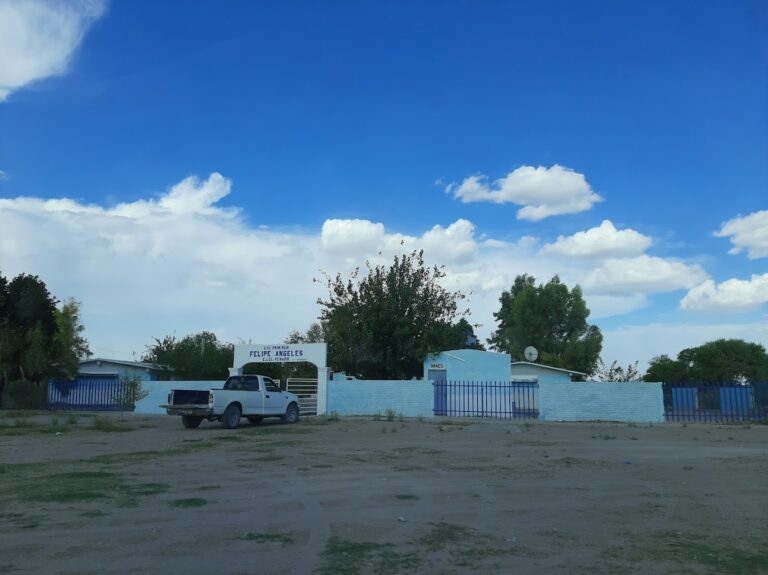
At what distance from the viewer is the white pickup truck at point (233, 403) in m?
24.8

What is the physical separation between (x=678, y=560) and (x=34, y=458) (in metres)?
14.1

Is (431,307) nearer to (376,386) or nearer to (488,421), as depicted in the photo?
(376,386)

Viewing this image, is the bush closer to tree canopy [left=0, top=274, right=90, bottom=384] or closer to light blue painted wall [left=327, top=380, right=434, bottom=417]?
tree canopy [left=0, top=274, right=90, bottom=384]

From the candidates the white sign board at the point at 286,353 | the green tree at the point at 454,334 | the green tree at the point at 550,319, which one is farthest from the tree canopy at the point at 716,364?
the white sign board at the point at 286,353

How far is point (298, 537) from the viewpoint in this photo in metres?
7.73

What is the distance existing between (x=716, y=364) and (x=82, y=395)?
2247 inches

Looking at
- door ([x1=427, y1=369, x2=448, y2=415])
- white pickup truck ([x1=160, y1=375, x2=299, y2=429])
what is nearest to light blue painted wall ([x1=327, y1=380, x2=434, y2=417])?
door ([x1=427, y1=369, x2=448, y2=415])

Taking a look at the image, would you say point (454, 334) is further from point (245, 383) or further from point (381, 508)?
point (381, 508)

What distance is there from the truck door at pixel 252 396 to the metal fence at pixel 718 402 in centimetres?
1871

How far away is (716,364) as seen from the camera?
65938 millimetres

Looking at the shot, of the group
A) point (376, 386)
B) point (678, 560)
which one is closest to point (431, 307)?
point (376, 386)

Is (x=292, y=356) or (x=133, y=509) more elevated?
(x=292, y=356)

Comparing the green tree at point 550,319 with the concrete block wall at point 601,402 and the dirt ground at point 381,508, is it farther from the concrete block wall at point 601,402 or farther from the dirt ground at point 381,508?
the dirt ground at point 381,508

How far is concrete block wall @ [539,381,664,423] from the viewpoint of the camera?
1221 inches
